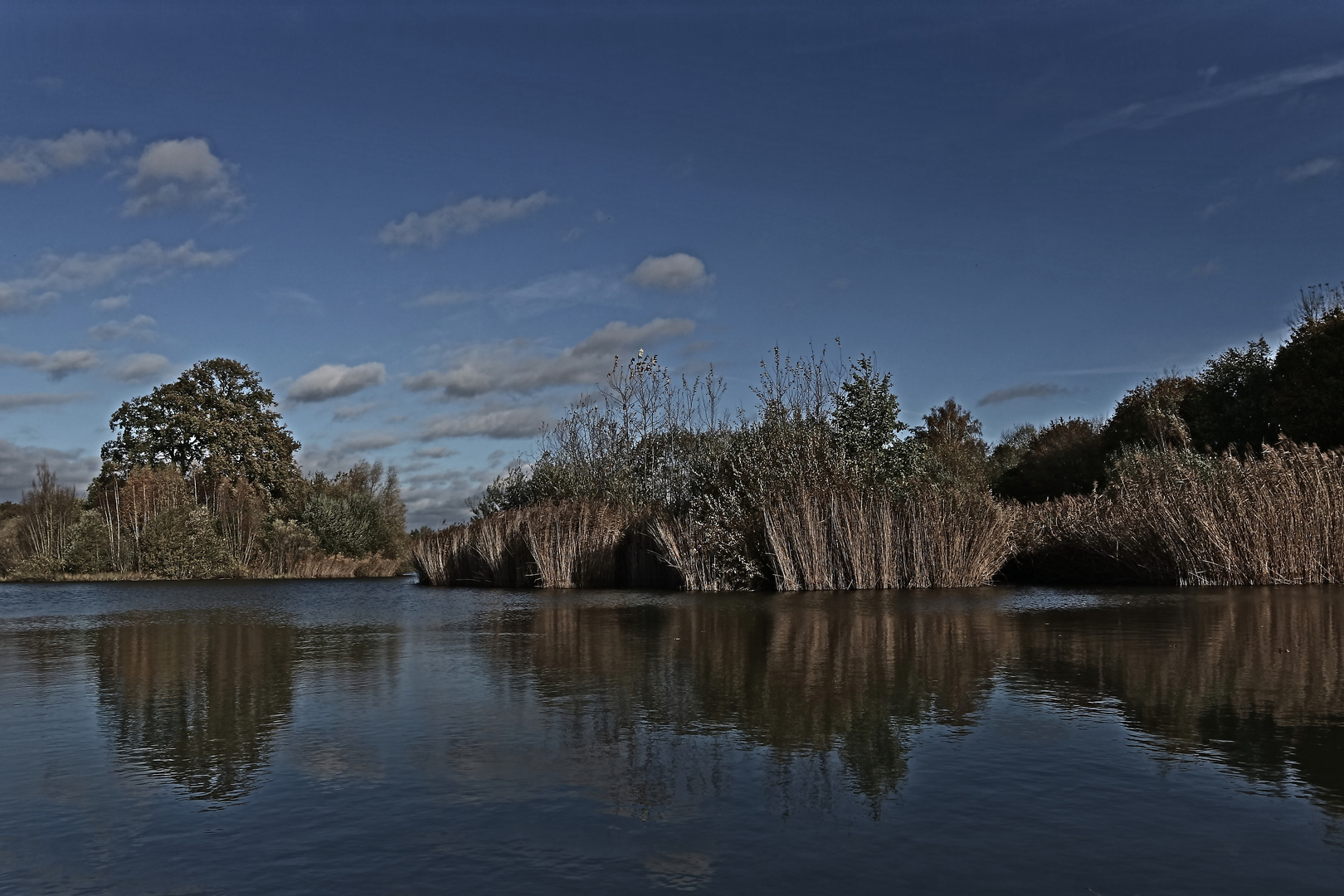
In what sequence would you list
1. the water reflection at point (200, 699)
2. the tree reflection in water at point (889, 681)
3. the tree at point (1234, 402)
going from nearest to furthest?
the tree reflection in water at point (889, 681) → the water reflection at point (200, 699) → the tree at point (1234, 402)

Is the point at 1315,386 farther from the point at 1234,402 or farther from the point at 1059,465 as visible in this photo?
the point at 1059,465

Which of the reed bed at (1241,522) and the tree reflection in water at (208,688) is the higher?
the reed bed at (1241,522)

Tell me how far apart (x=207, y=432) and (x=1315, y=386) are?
1719 inches

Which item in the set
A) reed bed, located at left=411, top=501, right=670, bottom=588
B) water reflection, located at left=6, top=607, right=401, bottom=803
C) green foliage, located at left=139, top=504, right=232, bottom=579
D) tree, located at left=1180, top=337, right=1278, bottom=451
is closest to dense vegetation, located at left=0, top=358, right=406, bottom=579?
green foliage, located at left=139, top=504, right=232, bottom=579

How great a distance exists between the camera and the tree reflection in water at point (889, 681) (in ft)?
14.3

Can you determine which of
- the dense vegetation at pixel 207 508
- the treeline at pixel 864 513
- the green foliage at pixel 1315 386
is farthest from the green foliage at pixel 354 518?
the green foliage at pixel 1315 386

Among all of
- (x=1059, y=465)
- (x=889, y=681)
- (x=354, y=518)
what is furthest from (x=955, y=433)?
(x=889, y=681)

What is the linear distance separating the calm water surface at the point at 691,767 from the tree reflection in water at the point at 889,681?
0.11 ft

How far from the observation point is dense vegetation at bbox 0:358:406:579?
116 feet

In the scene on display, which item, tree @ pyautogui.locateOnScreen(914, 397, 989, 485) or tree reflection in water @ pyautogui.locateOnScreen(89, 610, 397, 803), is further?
tree @ pyautogui.locateOnScreen(914, 397, 989, 485)

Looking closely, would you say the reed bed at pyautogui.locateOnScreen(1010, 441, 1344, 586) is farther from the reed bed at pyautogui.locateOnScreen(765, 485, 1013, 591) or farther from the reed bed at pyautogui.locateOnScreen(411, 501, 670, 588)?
the reed bed at pyautogui.locateOnScreen(411, 501, 670, 588)

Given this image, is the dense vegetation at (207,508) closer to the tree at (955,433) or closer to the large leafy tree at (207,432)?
the large leafy tree at (207,432)

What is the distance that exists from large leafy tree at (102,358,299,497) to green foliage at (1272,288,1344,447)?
41035 millimetres

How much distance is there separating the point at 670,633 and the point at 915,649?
2.74 metres
